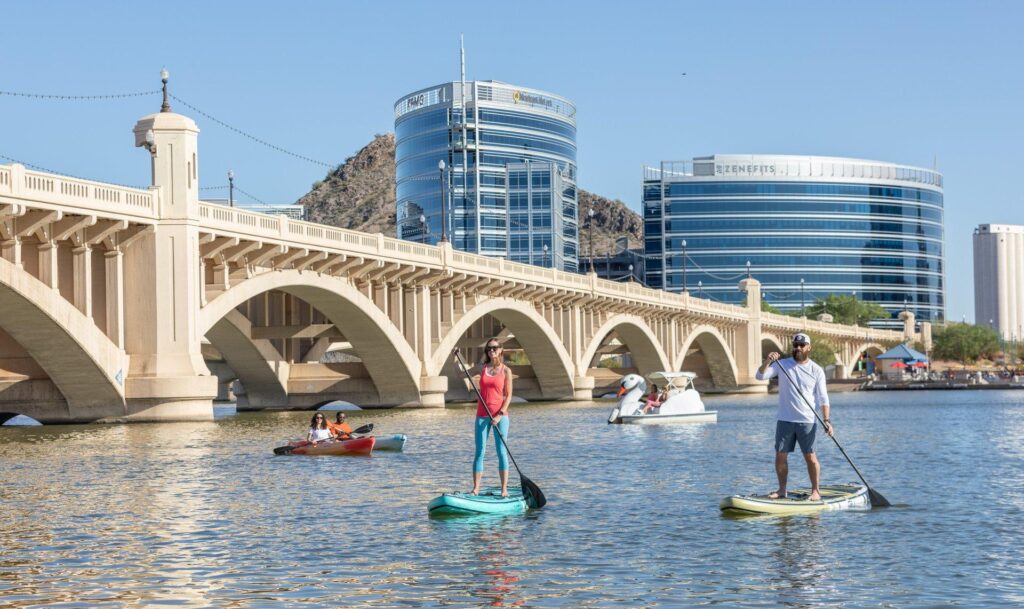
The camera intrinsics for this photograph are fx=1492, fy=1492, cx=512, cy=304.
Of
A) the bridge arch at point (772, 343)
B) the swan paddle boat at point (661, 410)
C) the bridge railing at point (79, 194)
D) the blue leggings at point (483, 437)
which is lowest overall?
the swan paddle boat at point (661, 410)

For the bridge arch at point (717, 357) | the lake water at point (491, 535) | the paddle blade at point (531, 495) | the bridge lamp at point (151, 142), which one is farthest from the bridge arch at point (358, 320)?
the bridge arch at point (717, 357)

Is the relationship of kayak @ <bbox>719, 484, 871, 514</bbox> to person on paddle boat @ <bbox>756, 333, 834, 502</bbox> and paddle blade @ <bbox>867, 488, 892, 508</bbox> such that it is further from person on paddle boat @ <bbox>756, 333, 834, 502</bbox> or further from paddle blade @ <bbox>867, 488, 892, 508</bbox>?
person on paddle boat @ <bbox>756, 333, 834, 502</bbox>

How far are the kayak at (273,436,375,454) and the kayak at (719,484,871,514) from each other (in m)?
16.3

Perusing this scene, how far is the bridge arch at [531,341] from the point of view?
76.0m

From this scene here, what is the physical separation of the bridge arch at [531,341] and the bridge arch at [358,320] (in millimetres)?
1931

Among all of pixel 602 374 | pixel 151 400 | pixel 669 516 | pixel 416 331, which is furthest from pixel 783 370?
pixel 602 374

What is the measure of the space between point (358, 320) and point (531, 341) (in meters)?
25.1

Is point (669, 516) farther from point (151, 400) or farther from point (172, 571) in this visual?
point (151, 400)

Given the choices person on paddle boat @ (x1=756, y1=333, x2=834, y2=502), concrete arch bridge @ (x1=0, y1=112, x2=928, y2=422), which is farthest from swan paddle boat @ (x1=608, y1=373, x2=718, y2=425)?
person on paddle boat @ (x1=756, y1=333, x2=834, y2=502)

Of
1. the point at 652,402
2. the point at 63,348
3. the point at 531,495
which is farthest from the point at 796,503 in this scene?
the point at 652,402

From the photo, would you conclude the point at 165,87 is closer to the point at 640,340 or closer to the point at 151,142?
the point at 151,142

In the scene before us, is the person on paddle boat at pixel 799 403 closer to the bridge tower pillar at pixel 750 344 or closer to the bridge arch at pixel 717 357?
the bridge arch at pixel 717 357

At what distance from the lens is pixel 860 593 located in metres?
14.5

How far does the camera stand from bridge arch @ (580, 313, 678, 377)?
10206 centimetres
